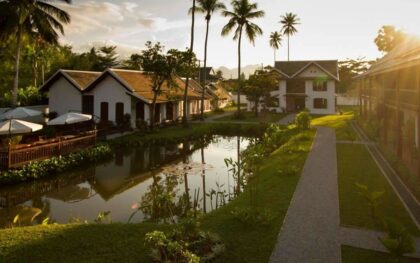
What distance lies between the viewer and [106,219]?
13.1m

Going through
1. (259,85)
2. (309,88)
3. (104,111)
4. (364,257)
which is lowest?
(364,257)

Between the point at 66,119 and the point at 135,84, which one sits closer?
the point at 66,119

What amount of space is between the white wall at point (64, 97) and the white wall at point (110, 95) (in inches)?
72.6

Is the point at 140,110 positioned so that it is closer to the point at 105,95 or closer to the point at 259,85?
the point at 105,95

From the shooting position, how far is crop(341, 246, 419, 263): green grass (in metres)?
8.14

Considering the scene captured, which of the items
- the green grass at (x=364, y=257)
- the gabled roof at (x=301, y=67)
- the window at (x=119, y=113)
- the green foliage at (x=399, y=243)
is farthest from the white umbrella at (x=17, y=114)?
the gabled roof at (x=301, y=67)

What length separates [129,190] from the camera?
1697cm

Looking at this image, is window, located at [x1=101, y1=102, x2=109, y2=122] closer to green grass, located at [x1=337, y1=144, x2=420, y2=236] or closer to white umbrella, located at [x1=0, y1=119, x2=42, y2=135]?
white umbrella, located at [x1=0, y1=119, x2=42, y2=135]

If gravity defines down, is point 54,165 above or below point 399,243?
above

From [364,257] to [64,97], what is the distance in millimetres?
31737

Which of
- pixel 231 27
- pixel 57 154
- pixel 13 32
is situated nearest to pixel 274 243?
pixel 57 154

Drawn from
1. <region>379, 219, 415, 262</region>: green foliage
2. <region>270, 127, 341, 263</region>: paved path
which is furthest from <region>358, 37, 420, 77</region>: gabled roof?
<region>379, 219, 415, 262</region>: green foliage

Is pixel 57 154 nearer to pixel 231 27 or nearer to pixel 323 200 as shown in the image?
pixel 323 200

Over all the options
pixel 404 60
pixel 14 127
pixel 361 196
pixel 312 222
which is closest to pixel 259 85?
pixel 404 60
